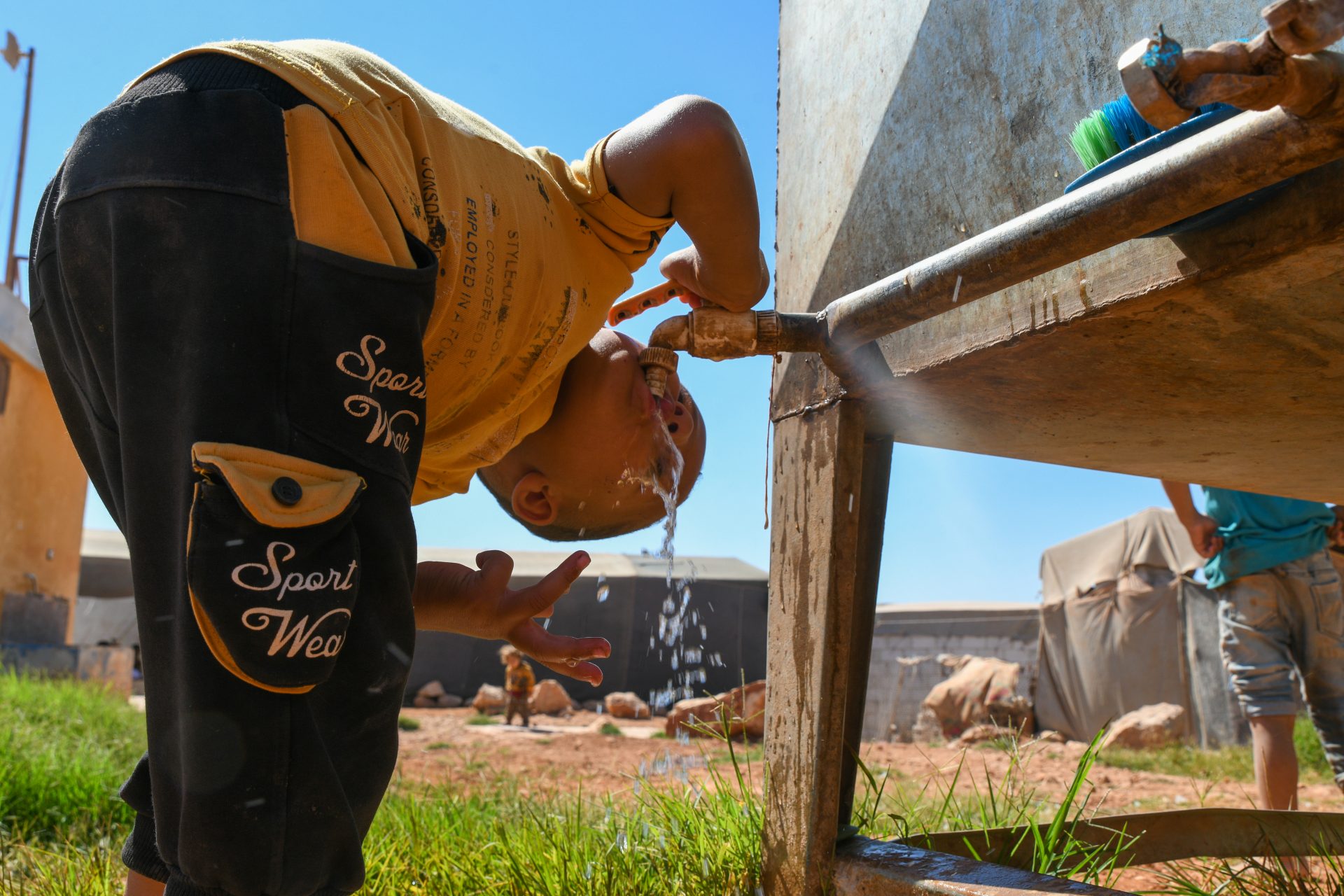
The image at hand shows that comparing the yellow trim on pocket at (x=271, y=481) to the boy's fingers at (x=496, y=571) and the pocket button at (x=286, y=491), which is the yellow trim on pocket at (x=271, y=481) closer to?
the pocket button at (x=286, y=491)

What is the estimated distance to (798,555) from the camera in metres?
1.82

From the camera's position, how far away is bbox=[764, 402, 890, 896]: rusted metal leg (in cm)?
168

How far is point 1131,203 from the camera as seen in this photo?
102 cm

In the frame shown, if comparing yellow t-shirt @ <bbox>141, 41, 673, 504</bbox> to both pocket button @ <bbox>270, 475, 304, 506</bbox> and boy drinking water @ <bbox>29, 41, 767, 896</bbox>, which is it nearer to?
boy drinking water @ <bbox>29, 41, 767, 896</bbox>

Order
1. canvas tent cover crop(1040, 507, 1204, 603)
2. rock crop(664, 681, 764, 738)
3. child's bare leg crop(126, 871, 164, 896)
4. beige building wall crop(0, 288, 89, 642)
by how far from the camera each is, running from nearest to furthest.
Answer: child's bare leg crop(126, 871, 164, 896) < rock crop(664, 681, 764, 738) < beige building wall crop(0, 288, 89, 642) < canvas tent cover crop(1040, 507, 1204, 603)

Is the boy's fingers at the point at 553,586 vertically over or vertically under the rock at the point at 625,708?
over

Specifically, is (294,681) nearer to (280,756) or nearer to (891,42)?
(280,756)

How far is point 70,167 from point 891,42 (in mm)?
1218

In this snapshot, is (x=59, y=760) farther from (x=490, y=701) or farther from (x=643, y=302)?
(x=490, y=701)

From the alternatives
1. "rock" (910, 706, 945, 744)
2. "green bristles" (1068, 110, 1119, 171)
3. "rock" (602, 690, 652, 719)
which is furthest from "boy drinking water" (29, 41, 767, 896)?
"rock" (602, 690, 652, 719)

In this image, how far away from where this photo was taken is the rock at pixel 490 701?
12.9 m

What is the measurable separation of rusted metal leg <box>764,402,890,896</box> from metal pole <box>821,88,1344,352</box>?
407 millimetres

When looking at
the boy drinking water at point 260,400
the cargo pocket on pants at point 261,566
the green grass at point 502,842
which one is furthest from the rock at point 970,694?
the cargo pocket on pants at point 261,566

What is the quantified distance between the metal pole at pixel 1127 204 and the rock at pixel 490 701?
12.2 meters
